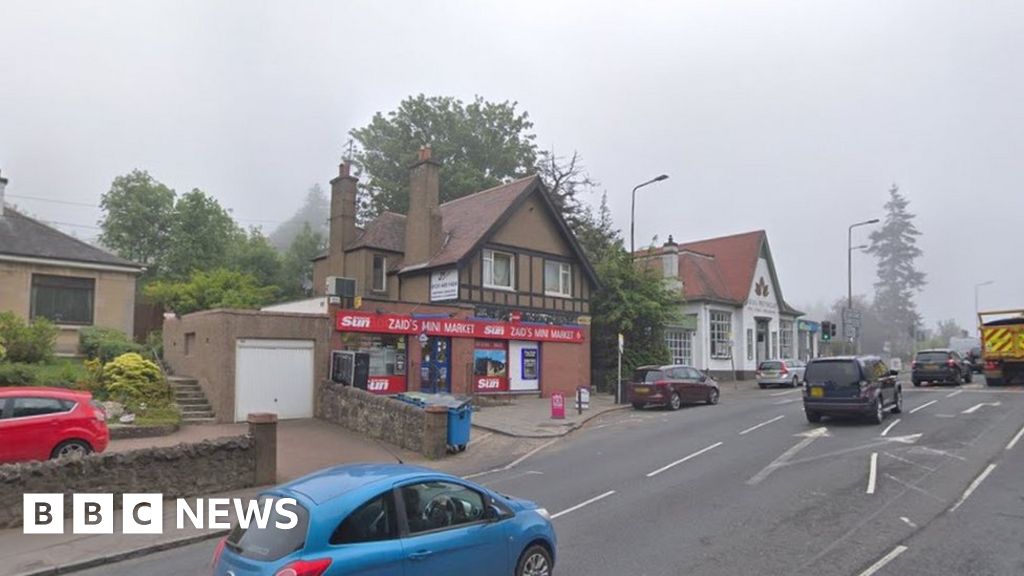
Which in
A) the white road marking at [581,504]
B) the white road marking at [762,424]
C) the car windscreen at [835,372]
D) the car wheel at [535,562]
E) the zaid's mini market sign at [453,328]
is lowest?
the white road marking at [581,504]

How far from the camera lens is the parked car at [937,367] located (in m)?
31.4

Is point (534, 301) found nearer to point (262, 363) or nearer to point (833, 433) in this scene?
point (262, 363)

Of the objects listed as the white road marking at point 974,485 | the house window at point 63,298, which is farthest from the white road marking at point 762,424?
the house window at point 63,298

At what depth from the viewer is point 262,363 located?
65.7 ft

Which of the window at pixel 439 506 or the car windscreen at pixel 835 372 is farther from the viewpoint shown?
the car windscreen at pixel 835 372

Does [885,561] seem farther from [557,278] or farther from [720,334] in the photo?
[720,334]

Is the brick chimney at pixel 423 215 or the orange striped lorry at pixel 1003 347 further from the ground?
the brick chimney at pixel 423 215

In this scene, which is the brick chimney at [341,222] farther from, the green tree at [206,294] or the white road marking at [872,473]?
the white road marking at [872,473]

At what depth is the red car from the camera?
11.9m

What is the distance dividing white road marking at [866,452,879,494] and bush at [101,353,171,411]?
16.8 metres

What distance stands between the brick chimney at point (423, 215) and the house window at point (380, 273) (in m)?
1.20

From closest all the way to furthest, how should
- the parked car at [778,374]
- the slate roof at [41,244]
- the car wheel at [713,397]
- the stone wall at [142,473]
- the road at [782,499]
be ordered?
the road at [782,499], the stone wall at [142,473], the slate roof at [41,244], the car wheel at [713,397], the parked car at [778,374]

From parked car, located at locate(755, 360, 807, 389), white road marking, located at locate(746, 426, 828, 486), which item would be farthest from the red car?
parked car, located at locate(755, 360, 807, 389)

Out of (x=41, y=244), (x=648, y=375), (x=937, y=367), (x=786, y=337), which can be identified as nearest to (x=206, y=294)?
(x=41, y=244)
